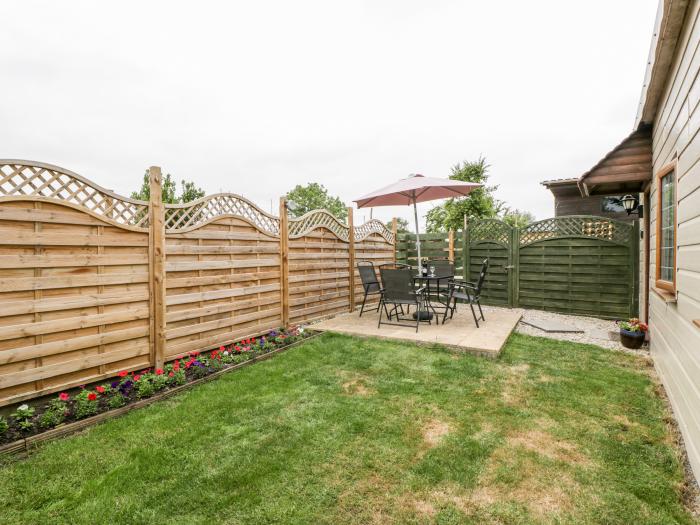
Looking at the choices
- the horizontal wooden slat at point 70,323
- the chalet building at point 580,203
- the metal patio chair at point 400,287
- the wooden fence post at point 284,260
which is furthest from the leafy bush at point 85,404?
the chalet building at point 580,203

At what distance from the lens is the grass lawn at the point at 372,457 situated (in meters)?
1.47

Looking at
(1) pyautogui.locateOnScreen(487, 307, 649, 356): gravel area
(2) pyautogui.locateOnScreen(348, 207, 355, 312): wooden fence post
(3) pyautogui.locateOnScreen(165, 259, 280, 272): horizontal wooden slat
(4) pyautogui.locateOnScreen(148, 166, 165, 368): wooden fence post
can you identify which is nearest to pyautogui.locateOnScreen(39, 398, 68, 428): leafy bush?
(4) pyautogui.locateOnScreen(148, 166, 165, 368): wooden fence post

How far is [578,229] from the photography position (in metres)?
5.99

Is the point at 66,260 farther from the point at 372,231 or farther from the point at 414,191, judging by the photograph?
the point at 372,231

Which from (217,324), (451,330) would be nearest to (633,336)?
(451,330)

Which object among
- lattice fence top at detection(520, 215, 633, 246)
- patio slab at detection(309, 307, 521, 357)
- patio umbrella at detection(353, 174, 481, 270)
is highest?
patio umbrella at detection(353, 174, 481, 270)

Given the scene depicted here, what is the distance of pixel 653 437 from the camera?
6.77 feet

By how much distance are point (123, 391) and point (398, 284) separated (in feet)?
10.7

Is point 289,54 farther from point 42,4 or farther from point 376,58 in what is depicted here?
point 42,4

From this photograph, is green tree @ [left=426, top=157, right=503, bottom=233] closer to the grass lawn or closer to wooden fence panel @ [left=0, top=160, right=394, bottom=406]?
wooden fence panel @ [left=0, top=160, right=394, bottom=406]

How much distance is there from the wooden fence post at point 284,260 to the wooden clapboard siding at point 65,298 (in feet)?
5.95

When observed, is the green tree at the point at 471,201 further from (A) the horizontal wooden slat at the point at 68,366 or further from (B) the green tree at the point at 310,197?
(B) the green tree at the point at 310,197

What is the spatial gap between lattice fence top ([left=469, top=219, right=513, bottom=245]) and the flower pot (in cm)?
297

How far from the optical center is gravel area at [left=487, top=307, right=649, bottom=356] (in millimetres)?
4301
